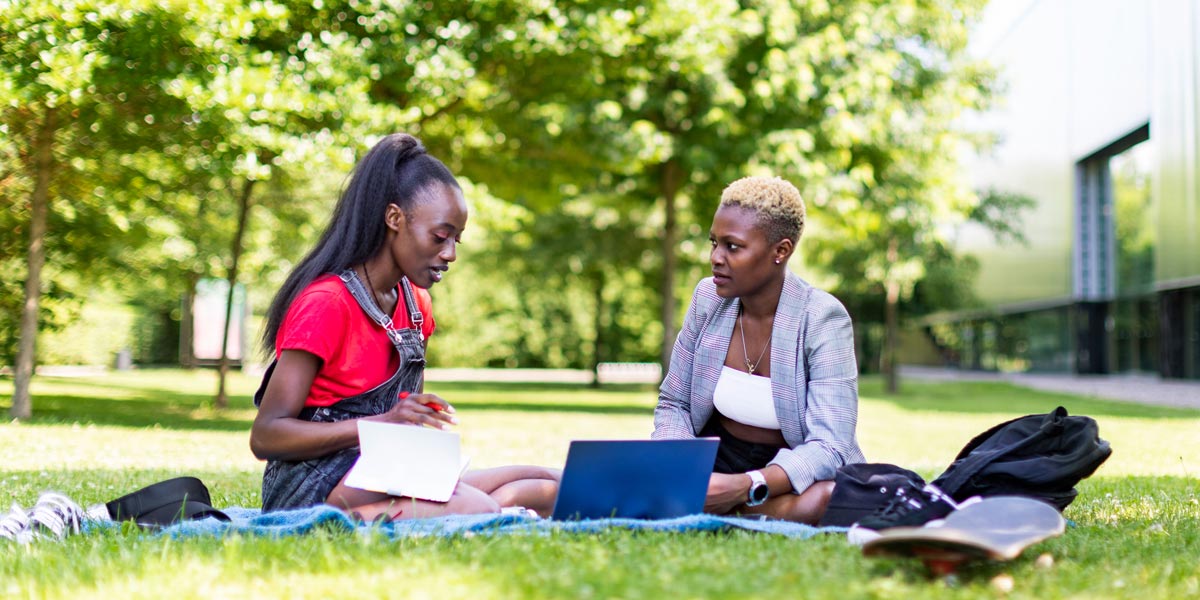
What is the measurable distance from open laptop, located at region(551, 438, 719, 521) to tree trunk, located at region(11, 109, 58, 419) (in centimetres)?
986

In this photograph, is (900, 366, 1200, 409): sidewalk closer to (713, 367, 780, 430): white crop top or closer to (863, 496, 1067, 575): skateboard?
(713, 367, 780, 430): white crop top

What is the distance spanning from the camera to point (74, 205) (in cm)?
1352

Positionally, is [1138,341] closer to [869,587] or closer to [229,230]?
[229,230]

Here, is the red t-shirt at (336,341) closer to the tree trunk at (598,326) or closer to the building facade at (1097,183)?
the building facade at (1097,183)

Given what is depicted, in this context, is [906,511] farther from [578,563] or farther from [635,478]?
[578,563]

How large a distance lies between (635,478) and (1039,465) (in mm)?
1596

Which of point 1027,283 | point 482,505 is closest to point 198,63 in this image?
point 482,505

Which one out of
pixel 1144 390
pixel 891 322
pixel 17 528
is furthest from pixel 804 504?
pixel 1144 390

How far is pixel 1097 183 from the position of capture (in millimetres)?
35406

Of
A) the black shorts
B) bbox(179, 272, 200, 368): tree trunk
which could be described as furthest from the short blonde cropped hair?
bbox(179, 272, 200, 368): tree trunk

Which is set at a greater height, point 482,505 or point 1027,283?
point 1027,283

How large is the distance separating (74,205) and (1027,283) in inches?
1439

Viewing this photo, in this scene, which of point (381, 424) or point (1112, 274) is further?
point (1112, 274)

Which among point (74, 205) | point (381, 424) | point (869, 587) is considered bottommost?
point (869, 587)
